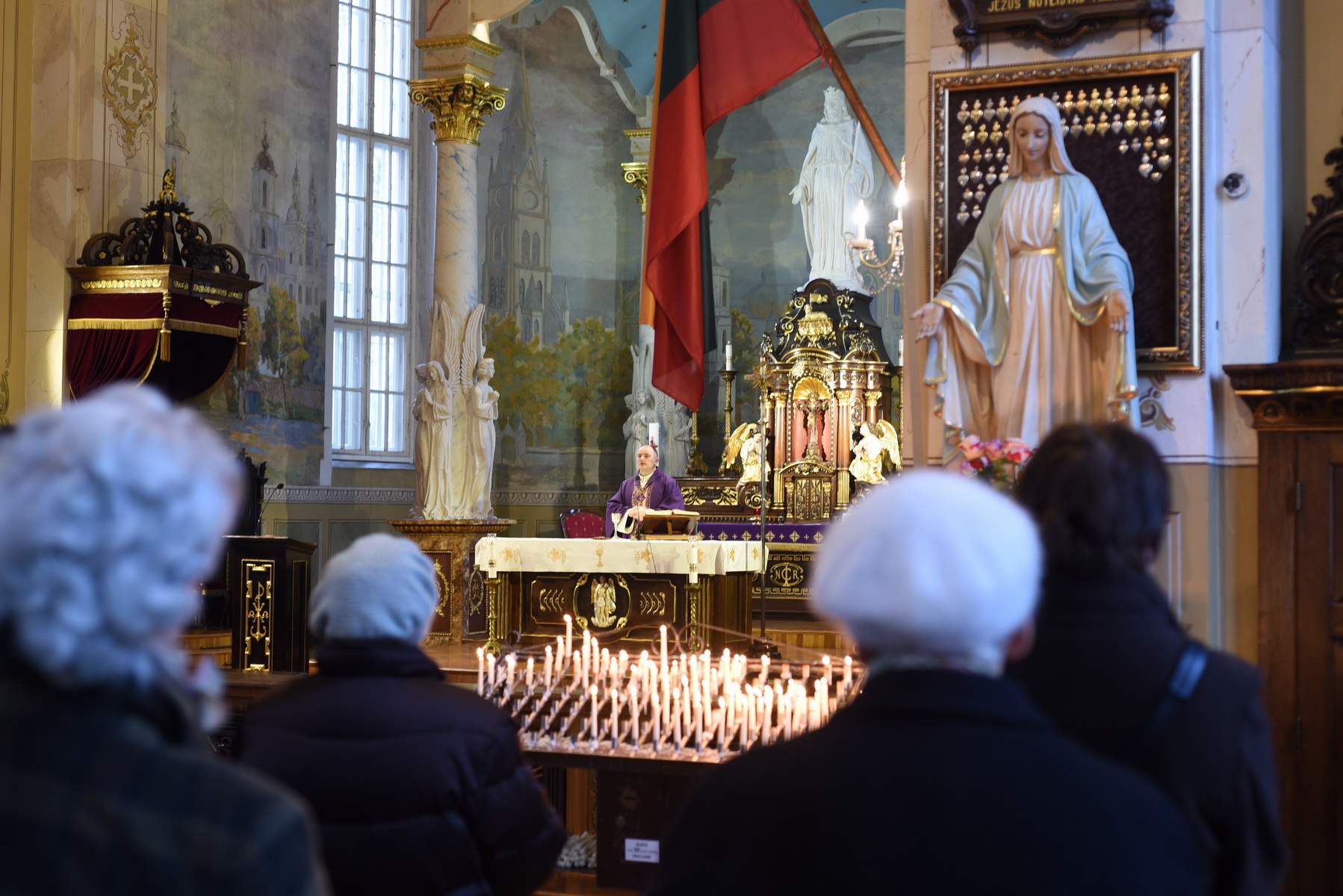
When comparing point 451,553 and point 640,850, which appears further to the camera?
point 451,553

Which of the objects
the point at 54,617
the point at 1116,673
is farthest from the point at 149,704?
the point at 1116,673

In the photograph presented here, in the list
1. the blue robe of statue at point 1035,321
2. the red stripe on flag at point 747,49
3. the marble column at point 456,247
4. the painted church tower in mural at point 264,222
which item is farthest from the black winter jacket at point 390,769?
the painted church tower in mural at point 264,222

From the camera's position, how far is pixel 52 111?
1130cm

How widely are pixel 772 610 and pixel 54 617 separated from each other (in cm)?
1285

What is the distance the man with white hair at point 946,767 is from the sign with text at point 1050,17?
491 centimetres

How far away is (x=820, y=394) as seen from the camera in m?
15.5

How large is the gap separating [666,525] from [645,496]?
1.66 ft

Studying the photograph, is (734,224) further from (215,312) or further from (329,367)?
(215,312)

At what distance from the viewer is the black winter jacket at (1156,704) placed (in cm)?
207

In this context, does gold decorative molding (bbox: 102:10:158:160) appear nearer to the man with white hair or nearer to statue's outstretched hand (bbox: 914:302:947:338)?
statue's outstretched hand (bbox: 914:302:947:338)

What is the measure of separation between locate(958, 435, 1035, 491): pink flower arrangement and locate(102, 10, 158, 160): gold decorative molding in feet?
28.4

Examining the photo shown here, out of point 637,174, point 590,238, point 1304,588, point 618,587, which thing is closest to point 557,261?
point 590,238

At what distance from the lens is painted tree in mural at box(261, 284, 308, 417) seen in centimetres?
1473

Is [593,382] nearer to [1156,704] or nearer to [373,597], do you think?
[373,597]
